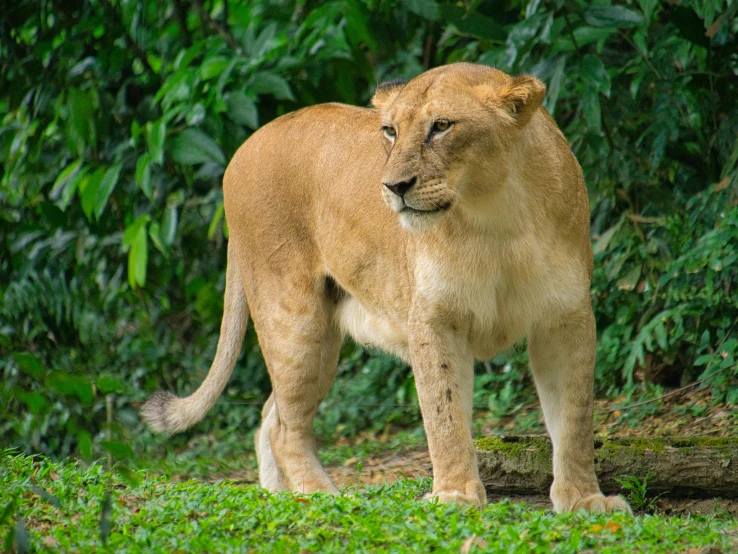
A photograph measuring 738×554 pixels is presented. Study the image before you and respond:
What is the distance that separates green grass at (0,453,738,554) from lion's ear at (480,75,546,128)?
1.55 meters

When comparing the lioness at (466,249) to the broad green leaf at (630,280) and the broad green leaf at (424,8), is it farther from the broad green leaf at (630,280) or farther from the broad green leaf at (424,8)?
the broad green leaf at (630,280)

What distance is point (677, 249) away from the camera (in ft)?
18.6

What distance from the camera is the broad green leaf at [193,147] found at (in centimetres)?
594

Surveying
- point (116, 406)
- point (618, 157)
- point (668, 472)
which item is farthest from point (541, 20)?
point (116, 406)

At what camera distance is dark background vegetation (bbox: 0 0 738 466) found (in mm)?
5406

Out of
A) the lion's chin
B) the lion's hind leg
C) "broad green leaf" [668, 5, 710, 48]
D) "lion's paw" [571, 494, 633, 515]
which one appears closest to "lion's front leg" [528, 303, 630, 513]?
"lion's paw" [571, 494, 633, 515]

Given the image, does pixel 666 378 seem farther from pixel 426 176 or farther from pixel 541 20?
pixel 426 176

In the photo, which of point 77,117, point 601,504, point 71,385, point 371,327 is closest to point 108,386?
point 71,385

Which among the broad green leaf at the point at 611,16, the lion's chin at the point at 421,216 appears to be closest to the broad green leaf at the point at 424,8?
the broad green leaf at the point at 611,16

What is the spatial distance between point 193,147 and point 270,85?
2.05ft

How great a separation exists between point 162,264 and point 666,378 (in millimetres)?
3881

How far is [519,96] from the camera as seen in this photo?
151 inches

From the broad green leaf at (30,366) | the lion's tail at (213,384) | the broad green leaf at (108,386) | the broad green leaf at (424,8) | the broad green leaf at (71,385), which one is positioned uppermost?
the broad green leaf at (424,8)

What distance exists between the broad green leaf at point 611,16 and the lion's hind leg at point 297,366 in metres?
1.96
